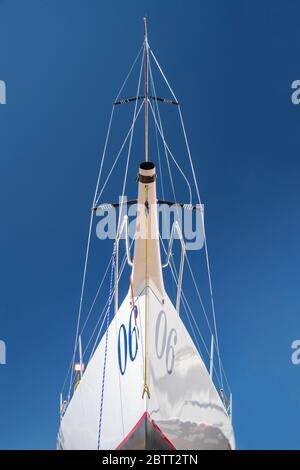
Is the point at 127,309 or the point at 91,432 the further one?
the point at 127,309

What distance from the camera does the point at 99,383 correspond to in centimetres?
821

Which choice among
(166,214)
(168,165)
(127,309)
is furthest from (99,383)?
(168,165)

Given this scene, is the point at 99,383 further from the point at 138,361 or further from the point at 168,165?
the point at 168,165

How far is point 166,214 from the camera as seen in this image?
9523mm

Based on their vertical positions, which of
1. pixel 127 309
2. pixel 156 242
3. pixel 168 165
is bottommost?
pixel 127 309

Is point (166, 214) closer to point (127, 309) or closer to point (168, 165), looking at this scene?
point (168, 165)

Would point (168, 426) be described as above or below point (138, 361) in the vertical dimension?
below

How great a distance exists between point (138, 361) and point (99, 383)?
3.34 feet

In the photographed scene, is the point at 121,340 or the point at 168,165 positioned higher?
the point at 168,165
